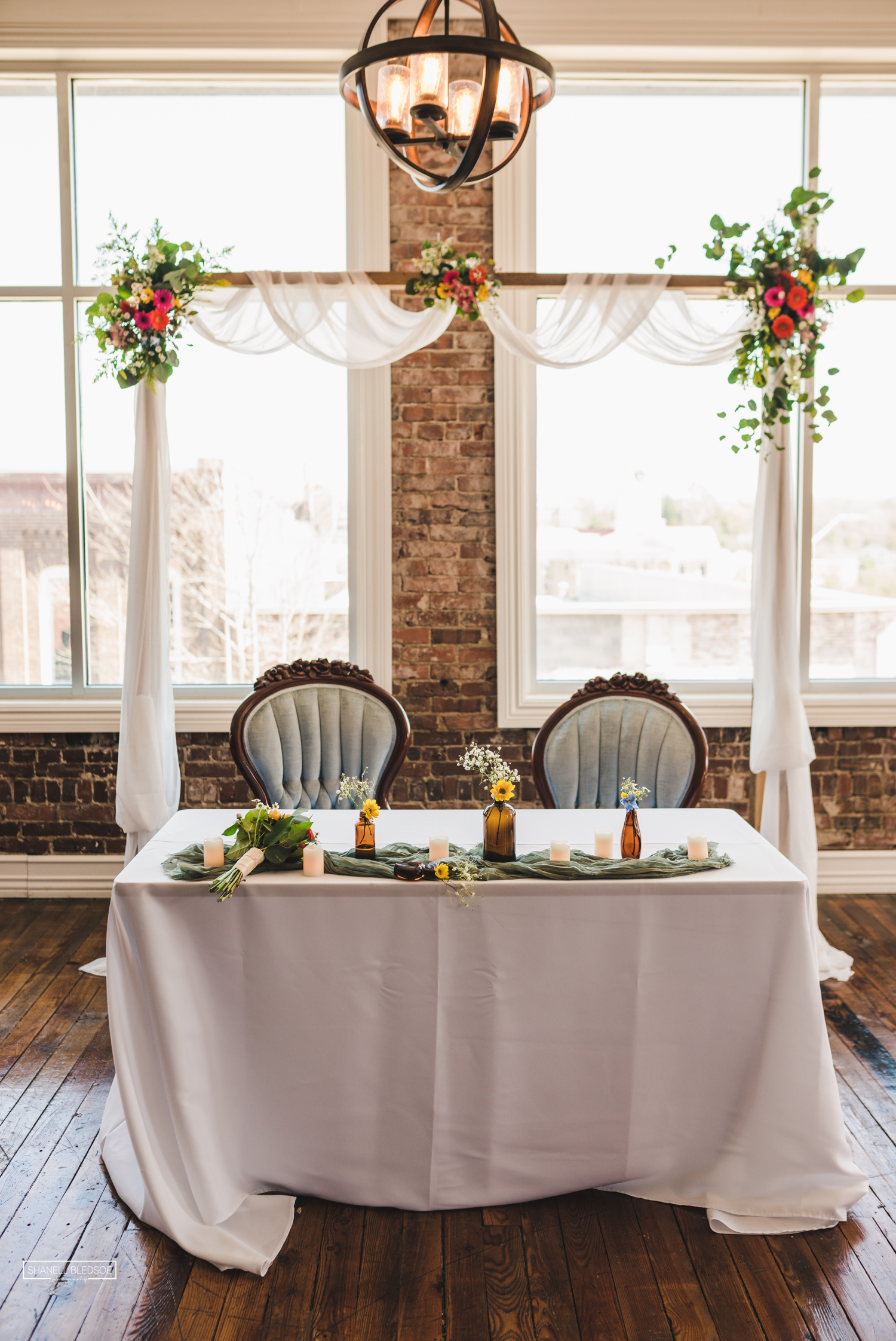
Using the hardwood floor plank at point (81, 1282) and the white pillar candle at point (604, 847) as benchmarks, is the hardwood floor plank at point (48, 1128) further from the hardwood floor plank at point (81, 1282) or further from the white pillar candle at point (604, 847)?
the white pillar candle at point (604, 847)

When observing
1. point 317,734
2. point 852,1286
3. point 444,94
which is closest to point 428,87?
point 444,94

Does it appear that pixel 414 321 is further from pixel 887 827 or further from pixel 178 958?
pixel 887 827

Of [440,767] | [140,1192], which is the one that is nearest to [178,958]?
[140,1192]

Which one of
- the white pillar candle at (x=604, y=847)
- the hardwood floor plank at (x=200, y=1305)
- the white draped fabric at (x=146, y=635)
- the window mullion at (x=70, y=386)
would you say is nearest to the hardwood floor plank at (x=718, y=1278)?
the white pillar candle at (x=604, y=847)

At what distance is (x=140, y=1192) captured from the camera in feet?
7.48

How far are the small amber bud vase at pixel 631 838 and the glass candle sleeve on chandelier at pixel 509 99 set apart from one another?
147 centimetres

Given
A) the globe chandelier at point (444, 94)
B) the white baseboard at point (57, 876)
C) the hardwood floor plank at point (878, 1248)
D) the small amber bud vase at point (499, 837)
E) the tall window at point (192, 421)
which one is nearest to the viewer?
the globe chandelier at point (444, 94)

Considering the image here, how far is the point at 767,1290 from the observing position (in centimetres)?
203

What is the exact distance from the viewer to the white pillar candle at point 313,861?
88.3 inches

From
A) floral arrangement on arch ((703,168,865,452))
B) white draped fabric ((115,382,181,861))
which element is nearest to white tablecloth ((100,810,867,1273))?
white draped fabric ((115,382,181,861))

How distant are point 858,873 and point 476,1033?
267cm

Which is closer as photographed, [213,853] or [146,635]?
[213,853]

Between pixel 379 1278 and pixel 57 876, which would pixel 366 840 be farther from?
pixel 57 876

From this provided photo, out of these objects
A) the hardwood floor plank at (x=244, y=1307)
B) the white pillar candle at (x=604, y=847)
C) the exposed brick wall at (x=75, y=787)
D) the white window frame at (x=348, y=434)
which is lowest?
the hardwood floor plank at (x=244, y=1307)
